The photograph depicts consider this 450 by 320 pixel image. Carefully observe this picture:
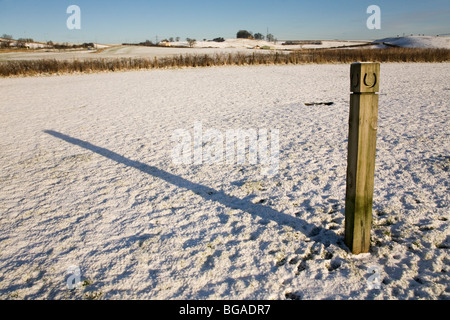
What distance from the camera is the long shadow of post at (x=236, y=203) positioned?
2900 mm

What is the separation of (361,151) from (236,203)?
5.75 ft

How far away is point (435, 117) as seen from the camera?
707cm

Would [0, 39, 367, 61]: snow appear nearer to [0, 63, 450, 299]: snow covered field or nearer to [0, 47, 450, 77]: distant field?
[0, 47, 450, 77]: distant field

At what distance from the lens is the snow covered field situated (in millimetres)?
2354

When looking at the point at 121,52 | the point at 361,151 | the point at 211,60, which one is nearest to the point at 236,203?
the point at 361,151

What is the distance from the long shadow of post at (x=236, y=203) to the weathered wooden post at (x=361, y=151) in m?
0.33

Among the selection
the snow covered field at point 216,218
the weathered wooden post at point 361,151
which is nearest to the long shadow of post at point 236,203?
the snow covered field at point 216,218

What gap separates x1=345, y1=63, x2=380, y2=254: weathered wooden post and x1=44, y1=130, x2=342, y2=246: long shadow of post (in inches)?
13.1

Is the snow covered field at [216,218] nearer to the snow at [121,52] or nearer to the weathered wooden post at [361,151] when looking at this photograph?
the weathered wooden post at [361,151]

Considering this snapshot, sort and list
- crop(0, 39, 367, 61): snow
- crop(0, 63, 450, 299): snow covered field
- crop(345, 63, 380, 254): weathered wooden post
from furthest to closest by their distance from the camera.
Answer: crop(0, 39, 367, 61): snow, crop(0, 63, 450, 299): snow covered field, crop(345, 63, 380, 254): weathered wooden post

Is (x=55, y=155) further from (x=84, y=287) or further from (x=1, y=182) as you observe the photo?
(x=84, y=287)

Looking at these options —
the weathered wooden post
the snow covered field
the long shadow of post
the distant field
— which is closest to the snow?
the distant field

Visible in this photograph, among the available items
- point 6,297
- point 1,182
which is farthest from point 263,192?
point 1,182
